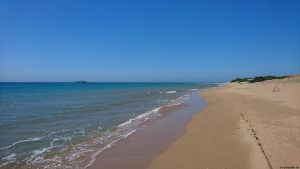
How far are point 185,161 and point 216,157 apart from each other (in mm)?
921

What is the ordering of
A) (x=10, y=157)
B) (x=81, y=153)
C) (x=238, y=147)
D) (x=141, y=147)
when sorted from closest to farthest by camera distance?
1. (x=238, y=147)
2. (x=10, y=157)
3. (x=81, y=153)
4. (x=141, y=147)

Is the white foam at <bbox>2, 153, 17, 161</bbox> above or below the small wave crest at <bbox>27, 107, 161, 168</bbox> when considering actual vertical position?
below

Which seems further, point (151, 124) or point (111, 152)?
point (151, 124)

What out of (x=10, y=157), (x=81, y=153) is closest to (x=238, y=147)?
(x=81, y=153)

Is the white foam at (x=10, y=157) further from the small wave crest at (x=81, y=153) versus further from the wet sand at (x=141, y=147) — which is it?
the wet sand at (x=141, y=147)

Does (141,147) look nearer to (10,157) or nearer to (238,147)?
(238,147)

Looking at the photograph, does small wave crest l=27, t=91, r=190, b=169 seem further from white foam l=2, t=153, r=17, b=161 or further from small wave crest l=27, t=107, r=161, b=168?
white foam l=2, t=153, r=17, b=161

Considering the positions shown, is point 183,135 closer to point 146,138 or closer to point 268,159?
point 146,138

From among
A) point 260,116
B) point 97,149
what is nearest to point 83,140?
point 97,149

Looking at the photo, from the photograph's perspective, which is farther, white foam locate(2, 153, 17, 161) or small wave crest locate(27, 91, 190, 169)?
white foam locate(2, 153, 17, 161)

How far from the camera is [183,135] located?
12.0 metres

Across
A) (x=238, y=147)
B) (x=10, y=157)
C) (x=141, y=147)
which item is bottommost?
(x=10, y=157)

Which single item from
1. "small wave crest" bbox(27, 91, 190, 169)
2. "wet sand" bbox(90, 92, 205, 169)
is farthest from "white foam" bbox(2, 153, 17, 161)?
"wet sand" bbox(90, 92, 205, 169)

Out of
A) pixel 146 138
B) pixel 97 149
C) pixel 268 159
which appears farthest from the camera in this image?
pixel 146 138
